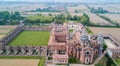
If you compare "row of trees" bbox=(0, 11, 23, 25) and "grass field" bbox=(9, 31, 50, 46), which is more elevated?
"row of trees" bbox=(0, 11, 23, 25)

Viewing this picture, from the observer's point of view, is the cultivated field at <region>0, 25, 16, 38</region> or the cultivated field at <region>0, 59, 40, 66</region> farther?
the cultivated field at <region>0, 25, 16, 38</region>

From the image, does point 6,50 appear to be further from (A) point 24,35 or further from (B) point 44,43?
(A) point 24,35

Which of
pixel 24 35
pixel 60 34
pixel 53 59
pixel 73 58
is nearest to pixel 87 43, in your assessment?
pixel 73 58

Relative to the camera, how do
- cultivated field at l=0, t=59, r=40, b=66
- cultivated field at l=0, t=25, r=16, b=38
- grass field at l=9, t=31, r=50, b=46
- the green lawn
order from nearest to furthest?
the green lawn, cultivated field at l=0, t=59, r=40, b=66, grass field at l=9, t=31, r=50, b=46, cultivated field at l=0, t=25, r=16, b=38

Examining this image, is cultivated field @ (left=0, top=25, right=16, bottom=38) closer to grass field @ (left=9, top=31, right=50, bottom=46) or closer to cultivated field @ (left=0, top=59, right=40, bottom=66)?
grass field @ (left=9, top=31, right=50, bottom=46)

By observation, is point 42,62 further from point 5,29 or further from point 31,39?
point 5,29

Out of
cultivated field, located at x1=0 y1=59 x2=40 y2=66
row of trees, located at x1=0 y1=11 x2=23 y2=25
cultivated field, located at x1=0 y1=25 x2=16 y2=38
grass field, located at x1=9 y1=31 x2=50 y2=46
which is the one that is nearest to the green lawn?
cultivated field, located at x1=0 y1=59 x2=40 y2=66

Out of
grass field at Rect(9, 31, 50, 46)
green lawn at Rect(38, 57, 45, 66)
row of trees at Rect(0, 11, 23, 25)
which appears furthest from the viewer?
row of trees at Rect(0, 11, 23, 25)

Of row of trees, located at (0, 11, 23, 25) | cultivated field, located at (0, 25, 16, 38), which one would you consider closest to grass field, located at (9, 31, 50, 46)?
cultivated field, located at (0, 25, 16, 38)

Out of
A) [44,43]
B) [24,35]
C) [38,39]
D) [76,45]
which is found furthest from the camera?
[24,35]

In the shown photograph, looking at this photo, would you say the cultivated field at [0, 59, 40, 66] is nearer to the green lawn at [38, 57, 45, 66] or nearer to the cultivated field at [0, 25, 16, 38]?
the green lawn at [38, 57, 45, 66]
